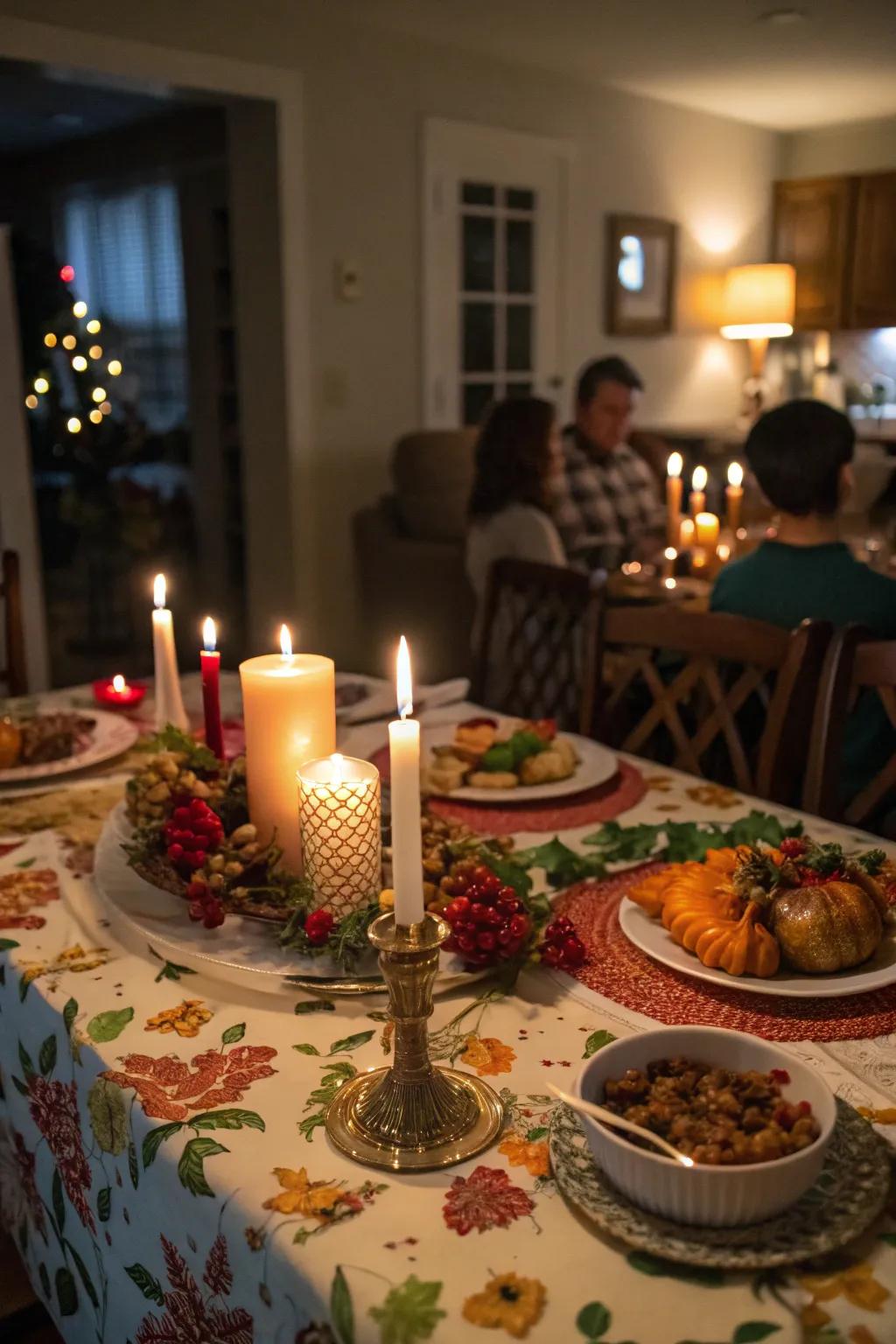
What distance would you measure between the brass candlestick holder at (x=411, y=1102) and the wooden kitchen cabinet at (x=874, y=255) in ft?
20.8

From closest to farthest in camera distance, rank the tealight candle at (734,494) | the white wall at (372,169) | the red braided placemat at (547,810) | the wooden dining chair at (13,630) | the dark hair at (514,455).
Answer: the red braided placemat at (547,810) < the wooden dining chair at (13,630) < the tealight candle at (734,494) < the dark hair at (514,455) < the white wall at (372,169)

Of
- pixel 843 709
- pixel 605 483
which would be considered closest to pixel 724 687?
pixel 843 709

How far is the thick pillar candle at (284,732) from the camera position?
1021 millimetres

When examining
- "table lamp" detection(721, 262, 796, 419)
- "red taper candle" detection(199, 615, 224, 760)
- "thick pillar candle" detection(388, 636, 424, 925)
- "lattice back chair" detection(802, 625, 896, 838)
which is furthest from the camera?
"table lamp" detection(721, 262, 796, 419)

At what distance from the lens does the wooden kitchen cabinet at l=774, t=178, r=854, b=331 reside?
635cm

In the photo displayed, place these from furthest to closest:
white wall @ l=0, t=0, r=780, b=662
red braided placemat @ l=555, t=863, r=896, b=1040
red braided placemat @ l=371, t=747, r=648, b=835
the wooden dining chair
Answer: white wall @ l=0, t=0, r=780, b=662 → the wooden dining chair → red braided placemat @ l=371, t=747, r=648, b=835 → red braided placemat @ l=555, t=863, r=896, b=1040

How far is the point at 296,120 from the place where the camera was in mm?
4133

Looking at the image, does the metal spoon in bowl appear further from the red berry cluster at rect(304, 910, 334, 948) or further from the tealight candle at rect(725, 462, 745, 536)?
the tealight candle at rect(725, 462, 745, 536)

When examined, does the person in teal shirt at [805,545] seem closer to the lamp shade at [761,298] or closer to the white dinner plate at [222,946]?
the white dinner plate at [222,946]

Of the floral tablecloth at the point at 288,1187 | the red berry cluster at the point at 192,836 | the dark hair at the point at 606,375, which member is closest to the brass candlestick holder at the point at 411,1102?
the floral tablecloth at the point at 288,1187

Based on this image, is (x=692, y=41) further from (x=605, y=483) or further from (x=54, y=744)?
(x=54, y=744)

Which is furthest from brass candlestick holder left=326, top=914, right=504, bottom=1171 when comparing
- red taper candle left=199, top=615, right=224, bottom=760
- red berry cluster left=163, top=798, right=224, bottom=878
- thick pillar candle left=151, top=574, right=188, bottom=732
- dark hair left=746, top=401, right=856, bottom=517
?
dark hair left=746, top=401, right=856, bottom=517

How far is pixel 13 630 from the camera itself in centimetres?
210

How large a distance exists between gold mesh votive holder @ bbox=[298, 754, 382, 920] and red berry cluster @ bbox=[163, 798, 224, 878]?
118mm
